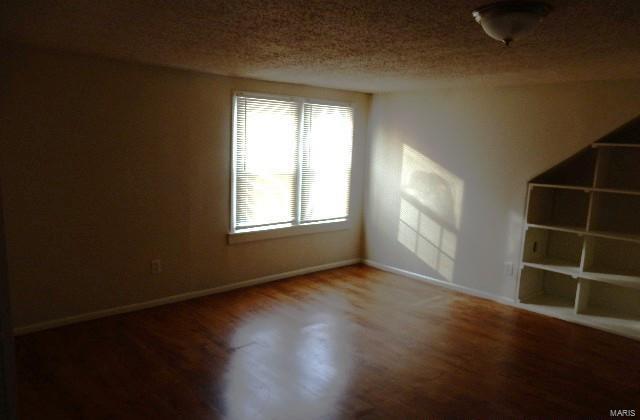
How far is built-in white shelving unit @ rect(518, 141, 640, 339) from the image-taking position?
13.3ft

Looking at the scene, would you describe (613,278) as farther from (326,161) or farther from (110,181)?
(110,181)

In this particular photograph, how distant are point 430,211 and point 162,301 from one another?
294 centimetres

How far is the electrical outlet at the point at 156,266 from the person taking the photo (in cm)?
424

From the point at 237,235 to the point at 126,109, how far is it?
1.59m

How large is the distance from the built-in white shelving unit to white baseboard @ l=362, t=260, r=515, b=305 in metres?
0.23

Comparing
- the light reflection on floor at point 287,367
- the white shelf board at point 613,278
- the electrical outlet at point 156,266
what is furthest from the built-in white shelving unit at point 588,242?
the electrical outlet at point 156,266

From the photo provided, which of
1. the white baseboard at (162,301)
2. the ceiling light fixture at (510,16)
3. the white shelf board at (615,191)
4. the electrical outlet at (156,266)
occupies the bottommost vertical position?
the white baseboard at (162,301)

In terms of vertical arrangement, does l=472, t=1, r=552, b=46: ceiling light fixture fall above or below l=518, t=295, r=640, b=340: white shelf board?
above

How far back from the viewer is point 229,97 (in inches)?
178

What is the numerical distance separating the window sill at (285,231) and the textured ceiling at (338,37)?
1.65 m

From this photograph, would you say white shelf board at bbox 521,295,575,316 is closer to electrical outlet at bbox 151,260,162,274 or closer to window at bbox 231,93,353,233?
window at bbox 231,93,353,233

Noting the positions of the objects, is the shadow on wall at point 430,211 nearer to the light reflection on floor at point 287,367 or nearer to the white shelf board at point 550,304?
the white shelf board at point 550,304

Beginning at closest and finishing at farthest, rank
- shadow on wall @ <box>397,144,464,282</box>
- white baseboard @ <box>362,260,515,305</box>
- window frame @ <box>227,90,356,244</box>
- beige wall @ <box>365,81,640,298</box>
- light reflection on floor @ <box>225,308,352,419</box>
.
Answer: light reflection on floor @ <box>225,308,352,419</box> < beige wall @ <box>365,81,640,298</box> < window frame @ <box>227,90,356,244</box> < white baseboard @ <box>362,260,515,305</box> < shadow on wall @ <box>397,144,464,282</box>

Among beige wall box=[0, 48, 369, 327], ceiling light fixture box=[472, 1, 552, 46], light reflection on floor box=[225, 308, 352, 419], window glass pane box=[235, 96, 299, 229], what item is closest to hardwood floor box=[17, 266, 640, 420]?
light reflection on floor box=[225, 308, 352, 419]
